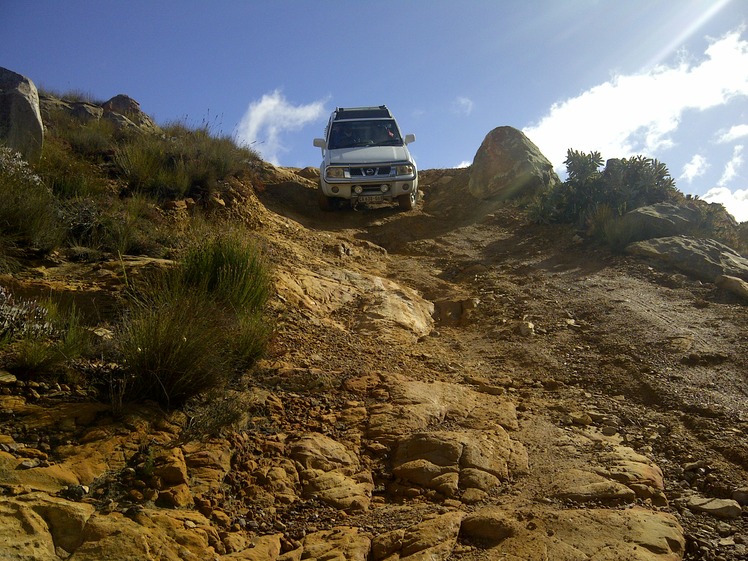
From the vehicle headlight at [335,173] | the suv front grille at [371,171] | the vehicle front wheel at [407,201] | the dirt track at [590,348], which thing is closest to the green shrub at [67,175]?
the dirt track at [590,348]

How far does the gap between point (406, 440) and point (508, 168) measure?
37.5ft

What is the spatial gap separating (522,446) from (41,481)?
8.71 ft

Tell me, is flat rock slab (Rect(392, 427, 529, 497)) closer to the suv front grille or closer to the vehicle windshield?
the suv front grille

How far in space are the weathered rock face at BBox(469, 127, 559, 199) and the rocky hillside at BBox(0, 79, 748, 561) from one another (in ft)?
22.2

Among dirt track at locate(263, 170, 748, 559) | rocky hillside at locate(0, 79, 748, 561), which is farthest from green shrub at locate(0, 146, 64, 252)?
dirt track at locate(263, 170, 748, 559)

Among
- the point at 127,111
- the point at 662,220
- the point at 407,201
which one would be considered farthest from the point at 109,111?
the point at 662,220

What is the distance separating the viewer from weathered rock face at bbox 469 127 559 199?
13.5 meters

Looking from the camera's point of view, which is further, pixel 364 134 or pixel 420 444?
pixel 364 134

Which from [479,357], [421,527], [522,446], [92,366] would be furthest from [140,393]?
[479,357]

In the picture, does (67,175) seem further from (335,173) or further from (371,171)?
(371,171)

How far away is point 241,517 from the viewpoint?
9.24 ft

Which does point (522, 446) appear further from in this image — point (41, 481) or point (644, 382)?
point (41, 481)

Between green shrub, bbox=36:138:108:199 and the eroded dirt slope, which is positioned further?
green shrub, bbox=36:138:108:199

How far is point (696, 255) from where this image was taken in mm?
8109
